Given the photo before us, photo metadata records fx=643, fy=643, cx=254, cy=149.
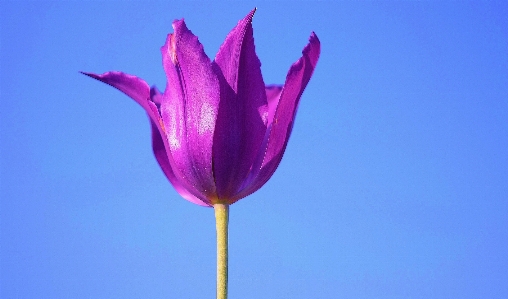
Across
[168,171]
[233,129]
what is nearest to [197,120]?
[233,129]

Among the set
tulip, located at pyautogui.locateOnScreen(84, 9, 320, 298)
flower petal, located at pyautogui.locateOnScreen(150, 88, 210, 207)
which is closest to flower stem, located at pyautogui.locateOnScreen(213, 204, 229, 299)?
tulip, located at pyautogui.locateOnScreen(84, 9, 320, 298)

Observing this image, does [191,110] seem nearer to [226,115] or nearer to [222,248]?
[226,115]

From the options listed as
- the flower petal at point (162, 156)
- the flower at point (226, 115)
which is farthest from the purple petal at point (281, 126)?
the flower petal at point (162, 156)

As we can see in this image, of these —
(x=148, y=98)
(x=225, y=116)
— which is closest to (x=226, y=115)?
(x=225, y=116)

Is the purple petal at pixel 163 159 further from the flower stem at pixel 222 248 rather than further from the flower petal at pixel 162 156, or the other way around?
the flower stem at pixel 222 248

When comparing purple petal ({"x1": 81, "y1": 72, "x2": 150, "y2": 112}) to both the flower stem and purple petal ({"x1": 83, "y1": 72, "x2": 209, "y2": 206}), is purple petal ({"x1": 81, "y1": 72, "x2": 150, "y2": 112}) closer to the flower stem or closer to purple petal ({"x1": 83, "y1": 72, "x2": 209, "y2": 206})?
purple petal ({"x1": 83, "y1": 72, "x2": 209, "y2": 206})

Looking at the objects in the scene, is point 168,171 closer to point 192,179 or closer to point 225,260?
point 192,179

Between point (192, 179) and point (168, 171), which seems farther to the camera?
point (168, 171)
